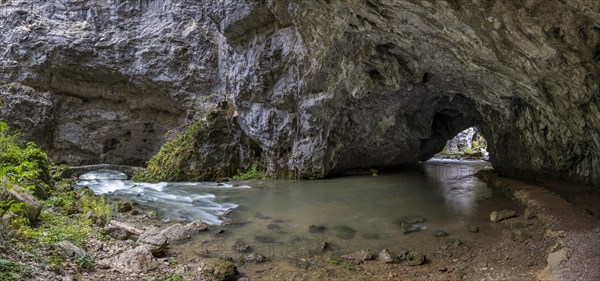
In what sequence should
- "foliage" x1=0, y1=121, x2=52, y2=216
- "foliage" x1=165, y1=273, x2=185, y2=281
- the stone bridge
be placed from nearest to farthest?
"foliage" x1=0, y1=121, x2=52, y2=216 < "foliage" x1=165, y1=273, x2=185, y2=281 < the stone bridge

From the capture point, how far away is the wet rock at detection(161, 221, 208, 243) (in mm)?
5958

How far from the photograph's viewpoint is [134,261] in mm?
4473

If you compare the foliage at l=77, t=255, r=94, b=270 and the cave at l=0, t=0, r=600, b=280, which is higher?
the cave at l=0, t=0, r=600, b=280

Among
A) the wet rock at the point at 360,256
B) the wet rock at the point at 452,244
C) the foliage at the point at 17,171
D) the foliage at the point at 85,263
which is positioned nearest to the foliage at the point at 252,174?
the foliage at the point at 17,171

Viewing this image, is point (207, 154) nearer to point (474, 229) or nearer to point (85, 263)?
point (85, 263)

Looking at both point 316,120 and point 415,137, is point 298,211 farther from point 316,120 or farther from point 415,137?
point 415,137

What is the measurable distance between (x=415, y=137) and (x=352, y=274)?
38.9 ft

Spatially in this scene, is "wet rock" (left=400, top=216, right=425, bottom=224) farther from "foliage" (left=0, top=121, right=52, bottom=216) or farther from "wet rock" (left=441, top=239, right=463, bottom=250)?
"foliage" (left=0, top=121, right=52, bottom=216)

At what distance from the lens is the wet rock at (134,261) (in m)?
4.33

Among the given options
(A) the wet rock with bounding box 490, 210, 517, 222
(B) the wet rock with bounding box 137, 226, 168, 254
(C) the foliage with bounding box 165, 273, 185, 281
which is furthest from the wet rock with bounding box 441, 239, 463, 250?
(B) the wet rock with bounding box 137, 226, 168, 254

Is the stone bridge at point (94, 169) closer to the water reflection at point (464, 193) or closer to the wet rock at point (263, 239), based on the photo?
the wet rock at point (263, 239)

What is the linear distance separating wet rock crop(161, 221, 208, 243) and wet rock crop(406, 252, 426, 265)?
3.73 meters

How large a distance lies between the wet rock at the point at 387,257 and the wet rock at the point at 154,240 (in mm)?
3293

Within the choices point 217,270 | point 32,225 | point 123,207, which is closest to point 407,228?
point 217,270
